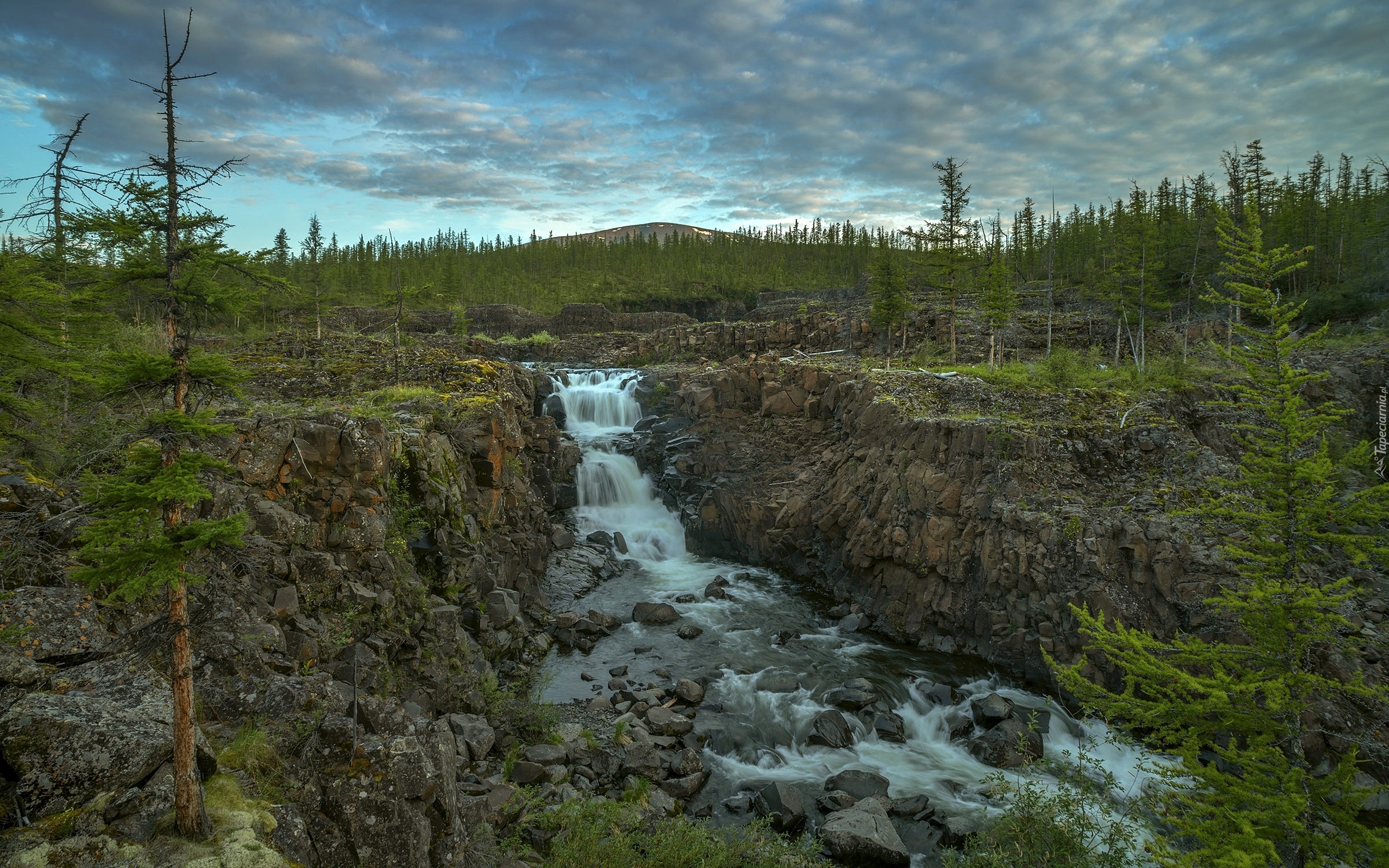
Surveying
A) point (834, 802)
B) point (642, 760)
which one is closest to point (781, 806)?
point (834, 802)

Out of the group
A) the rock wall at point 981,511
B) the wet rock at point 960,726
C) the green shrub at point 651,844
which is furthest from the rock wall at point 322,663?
the rock wall at point 981,511

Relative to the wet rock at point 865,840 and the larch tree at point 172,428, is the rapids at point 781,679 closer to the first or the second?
the wet rock at point 865,840

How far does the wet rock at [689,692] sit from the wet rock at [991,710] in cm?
686

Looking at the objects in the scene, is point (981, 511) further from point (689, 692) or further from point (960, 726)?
point (689, 692)

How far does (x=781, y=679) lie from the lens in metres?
17.2

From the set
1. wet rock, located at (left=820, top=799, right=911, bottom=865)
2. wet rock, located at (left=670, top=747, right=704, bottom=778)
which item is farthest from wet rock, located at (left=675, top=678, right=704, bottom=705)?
wet rock, located at (left=820, top=799, right=911, bottom=865)

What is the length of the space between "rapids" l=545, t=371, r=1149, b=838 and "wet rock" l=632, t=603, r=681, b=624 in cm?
26

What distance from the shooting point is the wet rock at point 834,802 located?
1238 cm

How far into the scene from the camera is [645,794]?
11.9 m

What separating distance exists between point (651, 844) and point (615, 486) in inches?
827

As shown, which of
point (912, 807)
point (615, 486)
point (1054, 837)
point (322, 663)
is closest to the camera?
point (1054, 837)

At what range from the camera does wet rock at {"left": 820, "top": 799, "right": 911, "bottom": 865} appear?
11.0 meters

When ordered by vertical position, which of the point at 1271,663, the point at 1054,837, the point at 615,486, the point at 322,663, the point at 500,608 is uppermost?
the point at 1271,663

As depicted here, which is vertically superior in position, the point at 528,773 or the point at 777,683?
the point at 528,773
